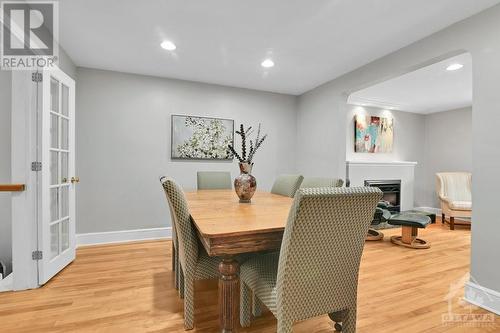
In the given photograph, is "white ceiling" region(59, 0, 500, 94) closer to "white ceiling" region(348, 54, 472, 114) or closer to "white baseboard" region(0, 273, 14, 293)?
"white ceiling" region(348, 54, 472, 114)

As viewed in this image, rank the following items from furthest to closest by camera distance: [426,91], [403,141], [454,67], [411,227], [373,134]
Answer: [403,141]
[373,134]
[426,91]
[411,227]
[454,67]

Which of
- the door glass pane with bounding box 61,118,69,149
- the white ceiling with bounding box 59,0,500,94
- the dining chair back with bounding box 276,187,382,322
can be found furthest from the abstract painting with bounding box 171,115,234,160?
the dining chair back with bounding box 276,187,382,322

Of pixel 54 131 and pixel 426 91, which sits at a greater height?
pixel 426 91

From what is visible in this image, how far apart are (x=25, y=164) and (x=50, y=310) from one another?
3.96 feet

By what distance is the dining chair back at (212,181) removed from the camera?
3.34 metres

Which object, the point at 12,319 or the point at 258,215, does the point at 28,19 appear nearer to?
the point at 12,319

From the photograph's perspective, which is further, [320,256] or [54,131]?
[54,131]

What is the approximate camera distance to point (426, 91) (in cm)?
435

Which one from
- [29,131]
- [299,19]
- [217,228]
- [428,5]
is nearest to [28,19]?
[29,131]

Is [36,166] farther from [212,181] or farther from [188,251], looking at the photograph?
[212,181]

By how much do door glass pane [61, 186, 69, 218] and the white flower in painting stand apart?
4.94 feet

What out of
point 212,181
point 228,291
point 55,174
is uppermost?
point 55,174

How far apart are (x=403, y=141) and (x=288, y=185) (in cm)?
445

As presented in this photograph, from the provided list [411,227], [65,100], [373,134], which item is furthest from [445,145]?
[65,100]
